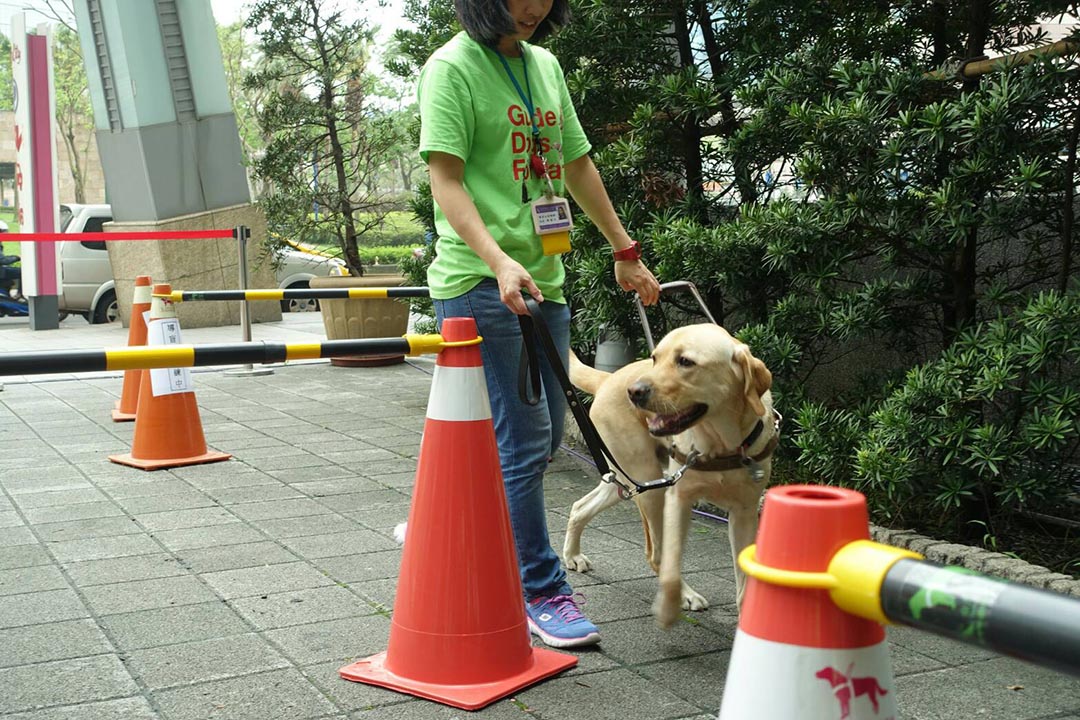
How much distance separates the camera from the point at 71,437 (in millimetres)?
7926

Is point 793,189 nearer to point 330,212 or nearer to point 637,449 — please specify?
point 637,449

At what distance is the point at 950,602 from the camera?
121 centimetres

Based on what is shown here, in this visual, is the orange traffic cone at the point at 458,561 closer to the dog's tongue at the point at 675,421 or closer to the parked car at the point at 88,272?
the dog's tongue at the point at 675,421

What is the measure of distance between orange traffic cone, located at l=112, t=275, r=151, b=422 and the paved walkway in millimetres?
654

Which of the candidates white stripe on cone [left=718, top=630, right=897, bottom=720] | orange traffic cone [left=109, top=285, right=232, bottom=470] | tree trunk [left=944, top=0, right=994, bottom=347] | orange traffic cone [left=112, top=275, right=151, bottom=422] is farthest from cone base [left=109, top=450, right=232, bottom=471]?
white stripe on cone [left=718, top=630, right=897, bottom=720]

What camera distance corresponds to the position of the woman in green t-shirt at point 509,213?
3557 millimetres

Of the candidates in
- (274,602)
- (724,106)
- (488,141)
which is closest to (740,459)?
(488,141)

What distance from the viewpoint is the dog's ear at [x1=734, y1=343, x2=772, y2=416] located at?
12.5 ft

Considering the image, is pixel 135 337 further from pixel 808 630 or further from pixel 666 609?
pixel 808 630

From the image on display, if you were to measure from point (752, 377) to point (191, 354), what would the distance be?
6.04 ft

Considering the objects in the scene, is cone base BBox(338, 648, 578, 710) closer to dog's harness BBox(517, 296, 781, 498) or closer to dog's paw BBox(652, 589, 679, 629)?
dog's paw BBox(652, 589, 679, 629)

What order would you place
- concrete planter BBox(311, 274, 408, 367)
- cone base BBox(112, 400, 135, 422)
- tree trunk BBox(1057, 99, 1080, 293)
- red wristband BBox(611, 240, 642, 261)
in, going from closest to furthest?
red wristband BBox(611, 240, 642, 261)
tree trunk BBox(1057, 99, 1080, 293)
cone base BBox(112, 400, 135, 422)
concrete planter BBox(311, 274, 408, 367)

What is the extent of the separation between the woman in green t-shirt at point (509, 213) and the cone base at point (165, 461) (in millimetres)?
3602

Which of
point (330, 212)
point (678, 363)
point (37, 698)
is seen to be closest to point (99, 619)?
point (37, 698)
